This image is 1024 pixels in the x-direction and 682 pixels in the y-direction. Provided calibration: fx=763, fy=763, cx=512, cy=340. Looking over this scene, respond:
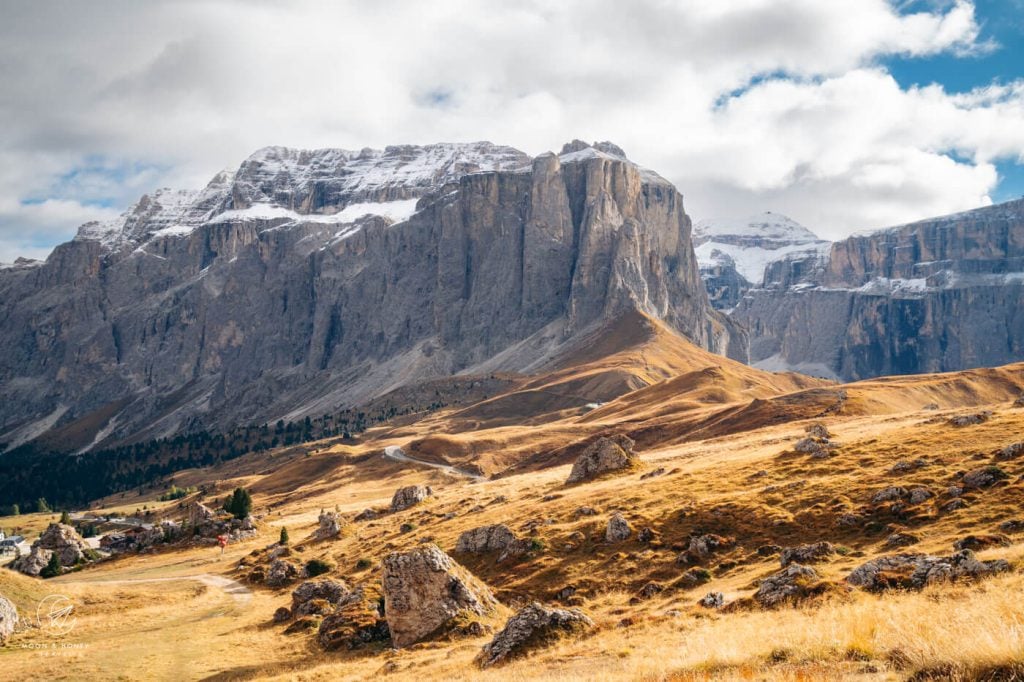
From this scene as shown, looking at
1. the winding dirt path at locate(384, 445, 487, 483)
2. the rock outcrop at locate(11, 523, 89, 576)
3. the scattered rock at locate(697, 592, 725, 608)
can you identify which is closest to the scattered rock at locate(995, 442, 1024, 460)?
the scattered rock at locate(697, 592, 725, 608)

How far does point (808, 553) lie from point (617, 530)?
44.1 ft

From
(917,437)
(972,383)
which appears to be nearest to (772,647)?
(917,437)

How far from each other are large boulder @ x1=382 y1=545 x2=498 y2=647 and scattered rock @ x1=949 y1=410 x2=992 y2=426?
42108mm

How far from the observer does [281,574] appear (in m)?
61.5

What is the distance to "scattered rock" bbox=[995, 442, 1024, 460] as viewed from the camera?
43312mm

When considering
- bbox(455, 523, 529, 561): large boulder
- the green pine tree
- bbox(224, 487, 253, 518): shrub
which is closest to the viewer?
bbox(455, 523, 529, 561): large boulder

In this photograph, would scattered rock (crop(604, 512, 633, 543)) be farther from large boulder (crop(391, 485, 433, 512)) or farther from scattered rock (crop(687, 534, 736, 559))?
large boulder (crop(391, 485, 433, 512))

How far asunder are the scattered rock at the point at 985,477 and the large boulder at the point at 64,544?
8915 cm

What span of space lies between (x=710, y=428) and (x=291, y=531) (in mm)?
76979

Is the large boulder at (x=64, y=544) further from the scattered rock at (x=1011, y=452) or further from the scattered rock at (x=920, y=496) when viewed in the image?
the scattered rock at (x=1011, y=452)

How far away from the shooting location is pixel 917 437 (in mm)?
56438

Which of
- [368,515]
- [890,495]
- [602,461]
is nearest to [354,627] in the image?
[890,495]

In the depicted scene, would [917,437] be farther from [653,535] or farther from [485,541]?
[485,541]

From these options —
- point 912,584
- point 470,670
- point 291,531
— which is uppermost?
point 912,584
